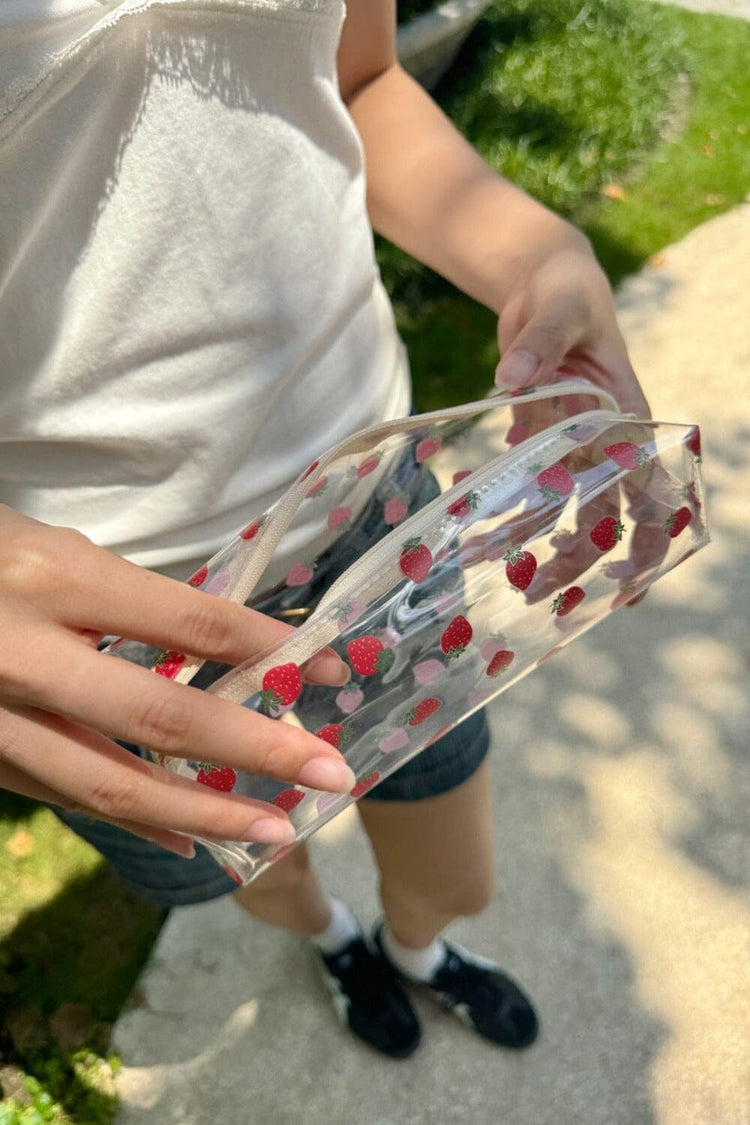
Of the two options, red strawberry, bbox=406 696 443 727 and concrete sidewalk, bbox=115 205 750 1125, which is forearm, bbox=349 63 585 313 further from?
concrete sidewalk, bbox=115 205 750 1125

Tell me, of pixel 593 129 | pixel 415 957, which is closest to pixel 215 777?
pixel 415 957

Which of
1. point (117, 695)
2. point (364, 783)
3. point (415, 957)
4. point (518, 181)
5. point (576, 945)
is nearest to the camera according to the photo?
point (117, 695)

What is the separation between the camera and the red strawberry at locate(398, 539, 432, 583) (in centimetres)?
83

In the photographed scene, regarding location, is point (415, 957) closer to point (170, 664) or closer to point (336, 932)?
point (336, 932)

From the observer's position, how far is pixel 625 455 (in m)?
0.92

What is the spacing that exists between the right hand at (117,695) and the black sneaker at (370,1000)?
1285mm

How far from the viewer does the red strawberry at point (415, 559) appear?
2.73 ft

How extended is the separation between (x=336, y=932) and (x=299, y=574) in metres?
1.11

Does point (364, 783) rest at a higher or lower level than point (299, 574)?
lower

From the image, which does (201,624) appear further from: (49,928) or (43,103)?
(49,928)

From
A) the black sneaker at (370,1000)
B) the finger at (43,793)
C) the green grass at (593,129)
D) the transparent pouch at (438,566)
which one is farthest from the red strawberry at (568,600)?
the green grass at (593,129)

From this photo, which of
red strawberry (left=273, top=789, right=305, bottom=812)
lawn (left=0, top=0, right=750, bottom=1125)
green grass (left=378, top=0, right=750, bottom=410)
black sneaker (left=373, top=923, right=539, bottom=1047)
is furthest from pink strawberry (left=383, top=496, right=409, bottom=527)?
green grass (left=378, top=0, right=750, bottom=410)

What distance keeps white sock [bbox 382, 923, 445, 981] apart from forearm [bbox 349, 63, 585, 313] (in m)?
1.20

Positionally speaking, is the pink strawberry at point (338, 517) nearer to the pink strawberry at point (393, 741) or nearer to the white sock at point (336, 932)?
the pink strawberry at point (393, 741)
